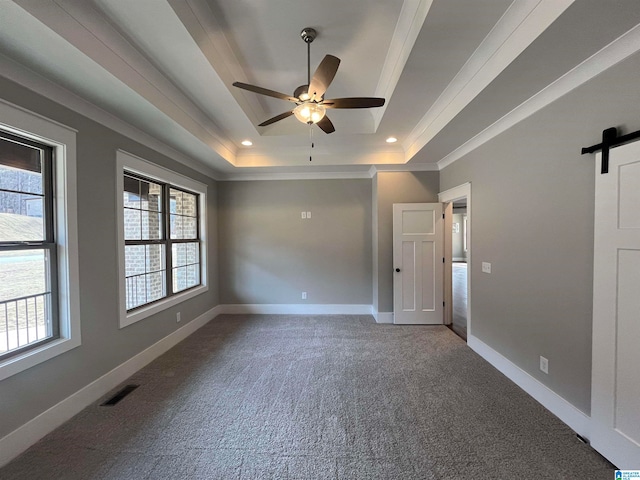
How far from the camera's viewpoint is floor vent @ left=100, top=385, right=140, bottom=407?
7.07 feet

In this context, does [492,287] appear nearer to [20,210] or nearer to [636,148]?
[636,148]

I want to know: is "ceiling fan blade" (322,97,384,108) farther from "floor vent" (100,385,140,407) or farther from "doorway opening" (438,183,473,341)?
"floor vent" (100,385,140,407)

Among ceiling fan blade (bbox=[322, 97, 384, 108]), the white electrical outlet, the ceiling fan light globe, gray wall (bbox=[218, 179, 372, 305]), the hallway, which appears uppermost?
ceiling fan blade (bbox=[322, 97, 384, 108])

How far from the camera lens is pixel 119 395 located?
2.28m

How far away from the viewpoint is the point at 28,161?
1846mm

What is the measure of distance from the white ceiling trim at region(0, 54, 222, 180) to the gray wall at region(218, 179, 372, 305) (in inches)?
65.9

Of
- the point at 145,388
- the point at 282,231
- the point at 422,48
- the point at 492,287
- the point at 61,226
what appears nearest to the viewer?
the point at 422,48

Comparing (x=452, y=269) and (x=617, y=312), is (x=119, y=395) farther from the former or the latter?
(x=452, y=269)

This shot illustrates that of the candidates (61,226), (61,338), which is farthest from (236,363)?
(61,226)

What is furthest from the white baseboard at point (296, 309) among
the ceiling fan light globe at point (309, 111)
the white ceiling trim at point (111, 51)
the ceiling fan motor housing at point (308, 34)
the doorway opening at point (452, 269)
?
the ceiling fan motor housing at point (308, 34)

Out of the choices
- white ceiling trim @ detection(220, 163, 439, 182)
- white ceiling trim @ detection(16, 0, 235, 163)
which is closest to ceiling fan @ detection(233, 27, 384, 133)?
white ceiling trim @ detection(16, 0, 235, 163)

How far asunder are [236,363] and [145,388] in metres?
0.84

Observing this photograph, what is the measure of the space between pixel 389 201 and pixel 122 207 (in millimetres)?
3502

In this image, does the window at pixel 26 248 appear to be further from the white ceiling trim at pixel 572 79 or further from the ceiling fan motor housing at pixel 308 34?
the white ceiling trim at pixel 572 79
